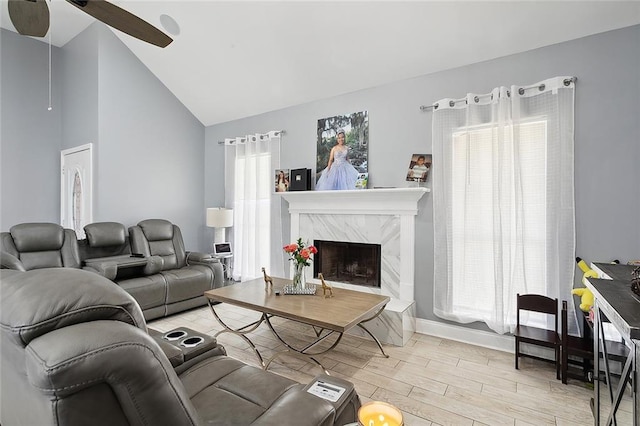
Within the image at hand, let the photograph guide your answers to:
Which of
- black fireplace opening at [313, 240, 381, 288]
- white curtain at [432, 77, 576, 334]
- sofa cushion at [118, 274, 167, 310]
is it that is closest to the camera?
white curtain at [432, 77, 576, 334]

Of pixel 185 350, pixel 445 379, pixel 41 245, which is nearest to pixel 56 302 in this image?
pixel 185 350

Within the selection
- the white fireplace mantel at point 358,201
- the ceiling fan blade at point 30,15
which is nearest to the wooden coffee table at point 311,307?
the white fireplace mantel at point 358,201

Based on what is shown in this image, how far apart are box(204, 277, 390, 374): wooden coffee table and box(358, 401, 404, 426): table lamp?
1.13 m

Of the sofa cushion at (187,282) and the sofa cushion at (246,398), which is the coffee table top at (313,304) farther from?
the sofa cushion at (187,282)

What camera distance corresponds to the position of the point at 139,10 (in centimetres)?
363

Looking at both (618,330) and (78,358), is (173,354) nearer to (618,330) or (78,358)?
(78,358)

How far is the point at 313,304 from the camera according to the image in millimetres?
2572

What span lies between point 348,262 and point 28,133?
4976 millimetres

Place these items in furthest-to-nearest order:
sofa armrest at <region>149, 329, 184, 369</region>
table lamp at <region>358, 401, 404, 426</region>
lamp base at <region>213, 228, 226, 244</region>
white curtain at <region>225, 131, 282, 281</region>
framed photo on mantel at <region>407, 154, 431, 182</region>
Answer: lamp base at <region>213, 228, 226, 244</region>, white curtain at <region>225, 131, 282, 281</region>, framed photo on mantel at <region>407, 154, 431, 182</region>, sofa armrest at <region>149, 329, 184, 369</region>, table lamp at <region>358, 401, 404, 426</region>

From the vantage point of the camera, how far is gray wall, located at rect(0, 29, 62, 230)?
4.25 metres

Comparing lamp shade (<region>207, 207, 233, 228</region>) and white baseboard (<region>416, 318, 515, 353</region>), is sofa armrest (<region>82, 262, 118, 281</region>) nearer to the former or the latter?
lamp shade (<region>207, 207, 233, 228</region>)

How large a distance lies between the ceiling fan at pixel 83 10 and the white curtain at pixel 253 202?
244cm

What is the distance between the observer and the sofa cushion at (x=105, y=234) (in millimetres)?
3771

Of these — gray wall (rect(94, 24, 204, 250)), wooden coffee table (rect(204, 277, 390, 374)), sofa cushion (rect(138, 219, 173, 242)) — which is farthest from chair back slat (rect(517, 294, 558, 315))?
gray wall (rect(94, 24, 204, 250))
